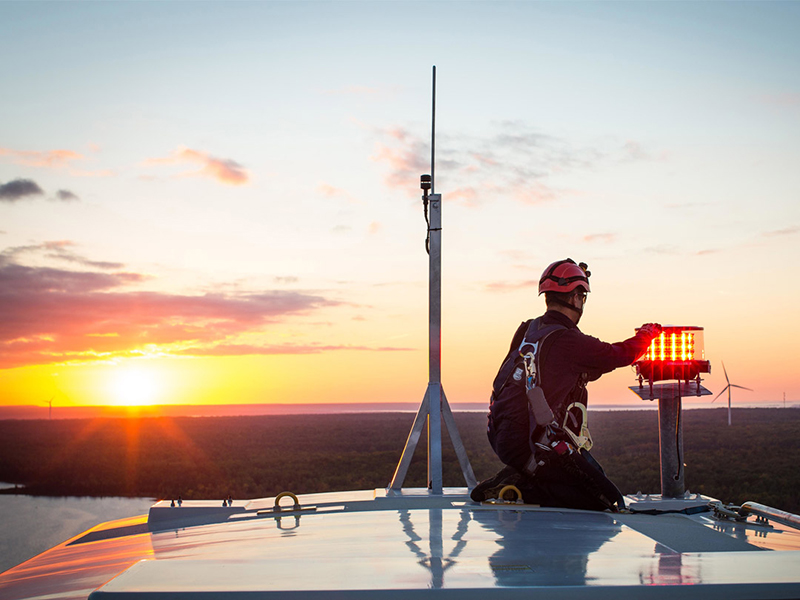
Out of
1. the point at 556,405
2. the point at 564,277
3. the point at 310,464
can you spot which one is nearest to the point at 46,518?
the point at 310,464

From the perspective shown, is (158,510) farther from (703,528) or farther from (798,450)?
(798,450)

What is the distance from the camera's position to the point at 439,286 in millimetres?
7523

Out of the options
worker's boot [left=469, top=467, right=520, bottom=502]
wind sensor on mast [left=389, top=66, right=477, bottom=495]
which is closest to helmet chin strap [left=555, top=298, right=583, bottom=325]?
worker's boot [left=469, top=467, right=520, bottom=502]

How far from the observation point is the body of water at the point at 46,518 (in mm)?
25500

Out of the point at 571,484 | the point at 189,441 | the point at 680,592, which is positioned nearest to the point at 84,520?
the point at 571,484

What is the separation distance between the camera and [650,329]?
4832 mm

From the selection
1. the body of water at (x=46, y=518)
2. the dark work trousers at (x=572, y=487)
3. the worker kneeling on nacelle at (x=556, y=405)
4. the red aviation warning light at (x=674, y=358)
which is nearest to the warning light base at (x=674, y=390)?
the red aviation warning light at (x=674, y=358)

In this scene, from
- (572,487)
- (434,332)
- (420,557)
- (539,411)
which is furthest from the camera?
(434,332)

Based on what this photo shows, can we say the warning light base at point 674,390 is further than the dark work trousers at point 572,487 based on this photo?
Yes

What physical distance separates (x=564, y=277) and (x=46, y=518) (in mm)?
33887

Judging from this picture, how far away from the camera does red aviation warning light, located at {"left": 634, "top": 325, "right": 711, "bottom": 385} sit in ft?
19.1

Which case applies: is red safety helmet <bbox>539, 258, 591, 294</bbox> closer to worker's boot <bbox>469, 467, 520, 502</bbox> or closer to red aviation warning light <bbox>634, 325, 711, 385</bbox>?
red aviation warning light <bbox>634, 325, 711, 385</bbox>

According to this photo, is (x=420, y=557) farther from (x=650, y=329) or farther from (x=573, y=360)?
(x=650, y=329)

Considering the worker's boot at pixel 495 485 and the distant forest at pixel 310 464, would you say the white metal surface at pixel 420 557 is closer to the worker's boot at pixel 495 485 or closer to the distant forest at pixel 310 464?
the worker's boot at pixel 495 485
